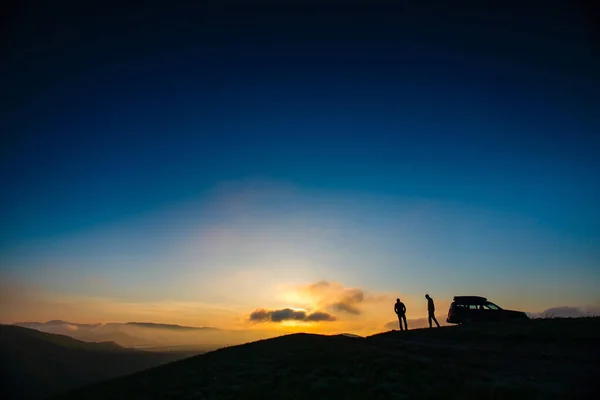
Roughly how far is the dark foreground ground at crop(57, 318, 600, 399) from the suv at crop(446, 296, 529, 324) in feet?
10.9

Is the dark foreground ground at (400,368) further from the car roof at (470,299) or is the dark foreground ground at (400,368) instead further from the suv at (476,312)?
the car roof at (470,299)

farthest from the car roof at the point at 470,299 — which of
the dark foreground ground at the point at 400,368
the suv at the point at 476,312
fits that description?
the dark foreground ground at the point at 400,368

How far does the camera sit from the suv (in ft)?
92.6

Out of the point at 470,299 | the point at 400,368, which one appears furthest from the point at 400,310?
the point at 400,368

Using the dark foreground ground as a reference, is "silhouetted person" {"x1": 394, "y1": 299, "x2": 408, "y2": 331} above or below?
above

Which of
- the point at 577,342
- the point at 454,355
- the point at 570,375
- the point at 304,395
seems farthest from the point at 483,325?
the point at 304,395

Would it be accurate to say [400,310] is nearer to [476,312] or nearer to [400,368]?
[476,312]

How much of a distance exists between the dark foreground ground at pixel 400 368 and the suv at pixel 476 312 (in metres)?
3.33

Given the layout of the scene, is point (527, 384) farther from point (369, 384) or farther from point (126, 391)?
A: point (126, 391)

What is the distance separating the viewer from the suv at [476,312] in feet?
92.6

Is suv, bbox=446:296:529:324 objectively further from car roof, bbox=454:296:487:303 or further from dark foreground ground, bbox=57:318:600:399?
dark foreground ground, bbox=57:318:600:399

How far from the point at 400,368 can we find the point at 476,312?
15.9 m

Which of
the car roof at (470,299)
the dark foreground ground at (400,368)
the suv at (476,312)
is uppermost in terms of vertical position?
the car roof at (470,299)

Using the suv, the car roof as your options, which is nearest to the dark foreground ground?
the suv
